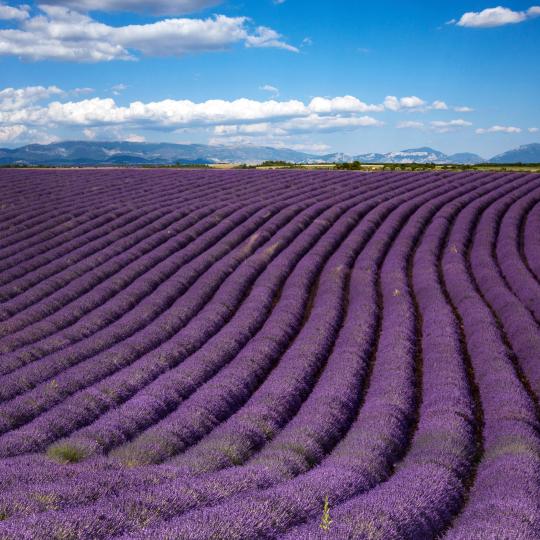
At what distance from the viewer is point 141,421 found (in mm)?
8414

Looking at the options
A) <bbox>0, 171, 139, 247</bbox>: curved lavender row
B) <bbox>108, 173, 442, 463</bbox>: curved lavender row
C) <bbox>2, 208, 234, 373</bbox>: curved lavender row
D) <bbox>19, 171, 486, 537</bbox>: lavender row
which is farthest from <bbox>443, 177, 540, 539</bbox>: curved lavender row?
<bbox>0, 171, 139, 247</bbox>: curved lavender row

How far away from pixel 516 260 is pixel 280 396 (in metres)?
12.0

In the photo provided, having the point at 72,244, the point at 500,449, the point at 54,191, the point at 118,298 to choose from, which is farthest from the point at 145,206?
the point at 500,449

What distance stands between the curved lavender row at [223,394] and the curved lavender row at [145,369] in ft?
3.75

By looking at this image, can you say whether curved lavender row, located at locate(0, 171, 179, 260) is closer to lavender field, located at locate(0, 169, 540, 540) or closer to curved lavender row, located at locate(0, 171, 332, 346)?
lavender field, located at locate(0, 169, 540, 540)

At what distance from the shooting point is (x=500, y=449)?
7.06 meters

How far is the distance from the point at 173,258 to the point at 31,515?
52.4 ft

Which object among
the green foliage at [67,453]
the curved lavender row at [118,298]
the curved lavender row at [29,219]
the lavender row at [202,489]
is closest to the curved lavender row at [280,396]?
the lavender row at [202,489]

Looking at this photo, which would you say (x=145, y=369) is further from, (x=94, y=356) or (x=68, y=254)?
(x=68, y=254)

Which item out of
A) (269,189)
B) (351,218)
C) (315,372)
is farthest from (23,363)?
(269,189)

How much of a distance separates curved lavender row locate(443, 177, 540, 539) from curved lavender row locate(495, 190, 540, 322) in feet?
4.25

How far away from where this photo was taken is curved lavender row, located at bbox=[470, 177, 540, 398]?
422 inches

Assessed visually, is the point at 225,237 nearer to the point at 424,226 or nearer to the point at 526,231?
the point at 424,226

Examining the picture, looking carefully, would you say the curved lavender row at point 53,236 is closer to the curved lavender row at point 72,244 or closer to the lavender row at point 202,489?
the curved lavender row at point 72,244
